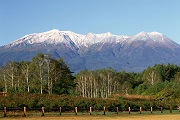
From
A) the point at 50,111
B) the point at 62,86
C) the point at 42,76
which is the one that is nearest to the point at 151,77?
the point at 62,86

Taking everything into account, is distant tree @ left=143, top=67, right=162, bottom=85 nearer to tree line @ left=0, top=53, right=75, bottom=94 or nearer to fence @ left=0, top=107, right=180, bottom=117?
tree line @ left=0, top=53, right=75, bottom=94

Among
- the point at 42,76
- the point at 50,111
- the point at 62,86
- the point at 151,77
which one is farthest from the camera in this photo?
the point at 151,77

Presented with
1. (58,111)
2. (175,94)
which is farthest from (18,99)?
(175,94)

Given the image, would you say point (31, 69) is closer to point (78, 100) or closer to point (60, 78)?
point (60, 78)

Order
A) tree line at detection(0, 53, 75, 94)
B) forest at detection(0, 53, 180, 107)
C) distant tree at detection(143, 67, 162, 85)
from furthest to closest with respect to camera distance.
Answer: distant tree at detection(143, 67, 162, 85) → tree line at detection(0, 53, 75, 94) → forest at detection(0, 53, 180, 107)

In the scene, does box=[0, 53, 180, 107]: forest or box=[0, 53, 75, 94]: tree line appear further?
box=[0, 53, 75, 94]: tree line

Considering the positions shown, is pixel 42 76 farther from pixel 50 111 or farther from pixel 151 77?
pixel 151 77

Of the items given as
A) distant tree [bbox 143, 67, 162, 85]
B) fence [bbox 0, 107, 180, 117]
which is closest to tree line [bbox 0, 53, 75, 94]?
fence [bbox 0, 107, 180, 117]

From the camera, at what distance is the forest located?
61.8 meters

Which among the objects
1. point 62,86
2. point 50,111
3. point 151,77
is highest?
point 151,77

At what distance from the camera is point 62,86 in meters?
103

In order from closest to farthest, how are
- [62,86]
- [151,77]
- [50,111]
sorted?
[50,111] < [62,86] < [151,77]

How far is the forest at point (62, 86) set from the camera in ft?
203

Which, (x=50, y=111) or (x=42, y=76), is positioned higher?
(x=42, y=76)
